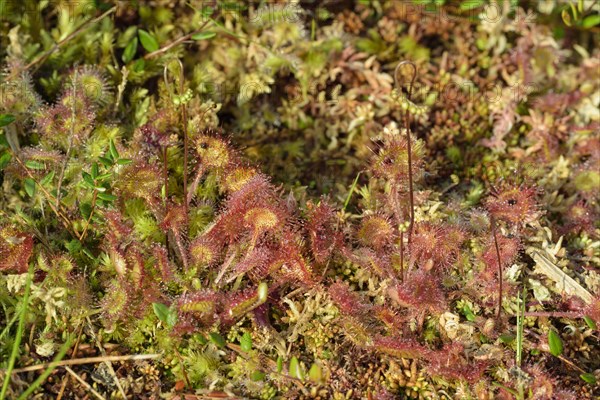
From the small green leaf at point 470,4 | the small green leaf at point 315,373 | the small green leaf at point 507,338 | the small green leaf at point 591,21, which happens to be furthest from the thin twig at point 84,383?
the small green leaf at point 591,21

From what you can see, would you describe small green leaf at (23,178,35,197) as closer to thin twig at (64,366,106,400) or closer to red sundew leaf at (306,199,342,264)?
thin twig at (64,366,106,400)

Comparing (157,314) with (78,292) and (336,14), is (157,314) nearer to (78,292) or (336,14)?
(78,292)

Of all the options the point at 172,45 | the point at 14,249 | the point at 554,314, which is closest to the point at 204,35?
the point at 172,45

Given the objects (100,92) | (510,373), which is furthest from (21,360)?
(510,373)

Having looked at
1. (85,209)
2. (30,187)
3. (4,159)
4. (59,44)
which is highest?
(59,44)

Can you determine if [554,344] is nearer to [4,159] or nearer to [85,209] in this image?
[85,209]

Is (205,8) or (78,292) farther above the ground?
(205,8)

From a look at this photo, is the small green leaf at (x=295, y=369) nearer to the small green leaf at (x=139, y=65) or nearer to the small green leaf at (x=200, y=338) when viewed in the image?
the small green leaf at (x=200, y=338)
